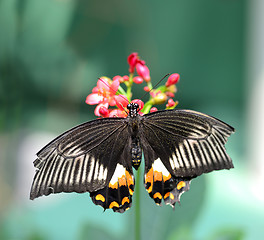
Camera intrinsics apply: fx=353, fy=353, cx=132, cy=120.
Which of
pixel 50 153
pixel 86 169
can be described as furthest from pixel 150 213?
pixel 50 153

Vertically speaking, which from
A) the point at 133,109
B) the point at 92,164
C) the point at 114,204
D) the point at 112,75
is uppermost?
the point at 112,75

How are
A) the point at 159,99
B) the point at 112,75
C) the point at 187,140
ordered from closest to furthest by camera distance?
the point at 187,140 → the point at 159,99 → the point at 112,75

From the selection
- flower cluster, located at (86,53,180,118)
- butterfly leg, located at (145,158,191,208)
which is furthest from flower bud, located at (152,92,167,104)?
butterfly leg, located at (145,158,191,208)

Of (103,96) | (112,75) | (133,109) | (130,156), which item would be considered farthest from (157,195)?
(112,75)

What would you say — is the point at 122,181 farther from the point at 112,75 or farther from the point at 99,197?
A: the point at 112,75

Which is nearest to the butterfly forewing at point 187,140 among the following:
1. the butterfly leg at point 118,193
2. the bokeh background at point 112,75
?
the butterfly leg at point 118,193

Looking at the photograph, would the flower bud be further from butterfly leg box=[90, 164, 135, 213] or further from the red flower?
butterfly leg box=[90, 164, 135, 213]

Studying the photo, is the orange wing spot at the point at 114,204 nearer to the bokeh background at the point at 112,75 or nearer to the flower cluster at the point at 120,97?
the flower cluster at the point at 120,97
